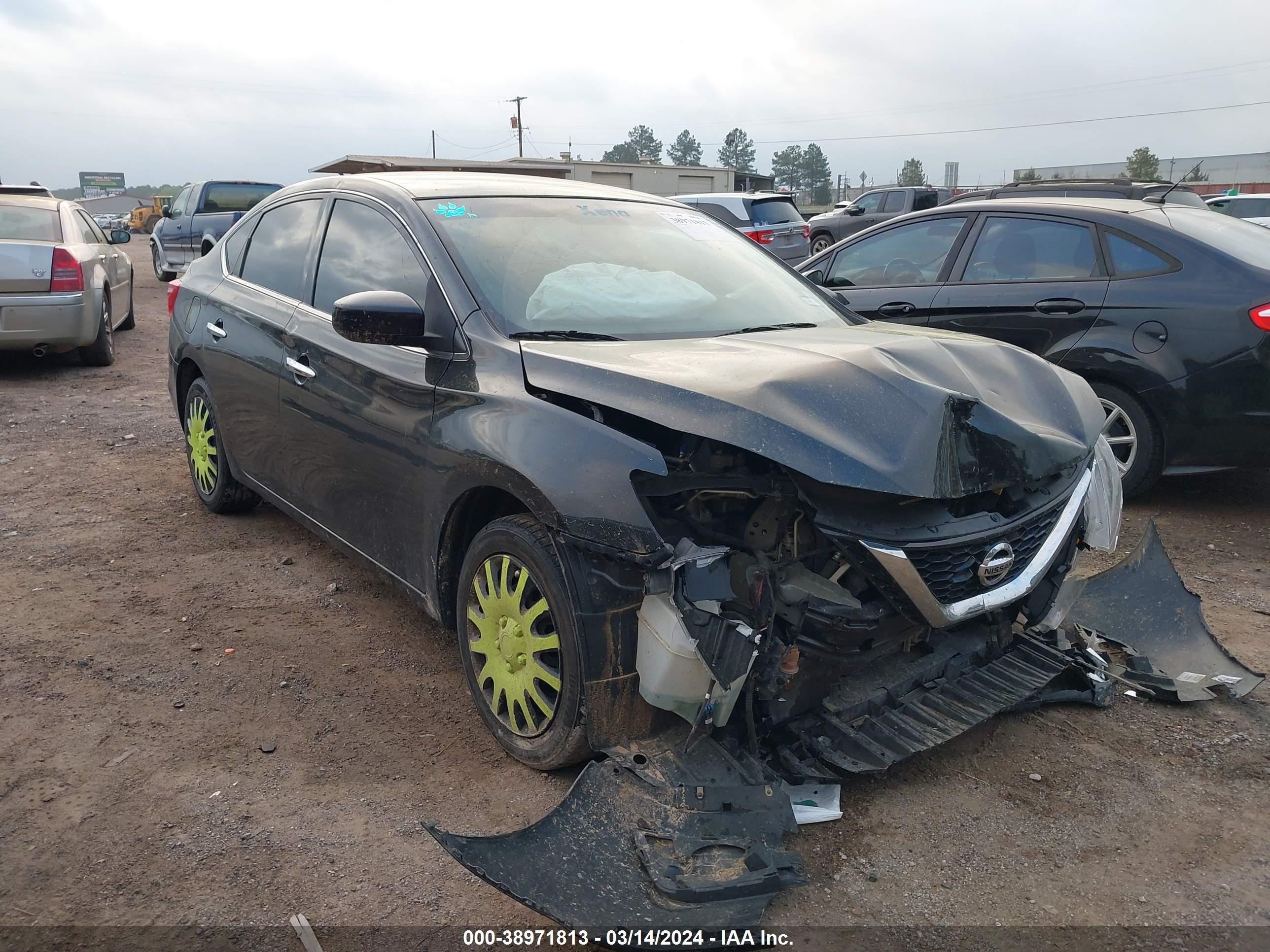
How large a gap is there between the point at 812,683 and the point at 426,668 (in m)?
1.61

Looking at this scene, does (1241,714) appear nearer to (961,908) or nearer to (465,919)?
(961,908)

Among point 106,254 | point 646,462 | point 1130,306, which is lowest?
point 646,462

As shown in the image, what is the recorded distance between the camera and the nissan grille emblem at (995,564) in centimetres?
265

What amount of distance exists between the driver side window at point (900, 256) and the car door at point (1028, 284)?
17 centimetres

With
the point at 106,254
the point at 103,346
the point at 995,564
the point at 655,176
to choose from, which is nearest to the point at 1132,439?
the point at 995,564

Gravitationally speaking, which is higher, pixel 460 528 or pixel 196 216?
pixel 196 216

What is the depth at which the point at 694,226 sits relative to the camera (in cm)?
416

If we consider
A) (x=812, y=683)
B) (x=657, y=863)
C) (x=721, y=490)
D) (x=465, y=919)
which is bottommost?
(x=465, y=919)

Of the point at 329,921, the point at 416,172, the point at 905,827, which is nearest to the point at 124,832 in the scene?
the point at 329,921

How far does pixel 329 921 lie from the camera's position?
234cm

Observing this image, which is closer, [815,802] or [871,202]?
[815,802]

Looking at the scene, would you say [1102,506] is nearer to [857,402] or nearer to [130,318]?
[857,402]

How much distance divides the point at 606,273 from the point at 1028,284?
10.5 ft

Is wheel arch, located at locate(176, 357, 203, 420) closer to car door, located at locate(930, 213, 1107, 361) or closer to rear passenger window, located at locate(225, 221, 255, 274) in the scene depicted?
rear passenger window, located at locate(225, 221, 255, 274)
